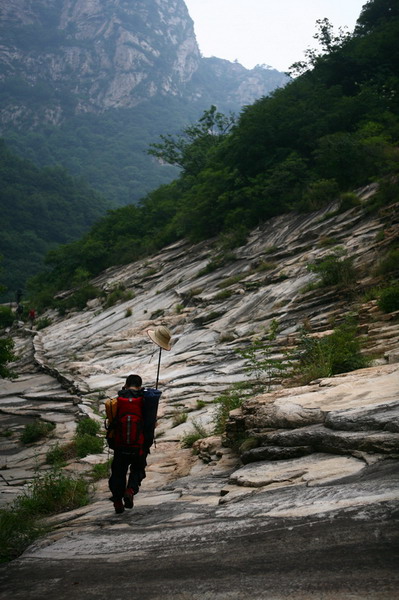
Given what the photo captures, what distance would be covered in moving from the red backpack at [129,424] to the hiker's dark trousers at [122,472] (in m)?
0.11

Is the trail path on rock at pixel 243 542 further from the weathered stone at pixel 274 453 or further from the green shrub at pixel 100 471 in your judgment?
the green shrub at pixel 100 471

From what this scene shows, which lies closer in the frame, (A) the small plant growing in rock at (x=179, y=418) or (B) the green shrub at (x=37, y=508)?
(B) the green shrub at (x=37, y=508)

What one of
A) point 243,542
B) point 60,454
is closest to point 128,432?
point 243,542

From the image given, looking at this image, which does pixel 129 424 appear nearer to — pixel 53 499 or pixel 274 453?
pixel 274 453

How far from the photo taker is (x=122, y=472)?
521 centimetres

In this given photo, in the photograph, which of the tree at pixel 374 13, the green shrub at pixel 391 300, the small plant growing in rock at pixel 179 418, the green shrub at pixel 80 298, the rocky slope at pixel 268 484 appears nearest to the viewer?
the rocky slope at pixel 268 484

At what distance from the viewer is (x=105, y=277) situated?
34.1 meters

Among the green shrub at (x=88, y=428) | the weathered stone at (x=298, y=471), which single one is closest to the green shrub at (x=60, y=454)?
the green shrub at (x=88, y=428)

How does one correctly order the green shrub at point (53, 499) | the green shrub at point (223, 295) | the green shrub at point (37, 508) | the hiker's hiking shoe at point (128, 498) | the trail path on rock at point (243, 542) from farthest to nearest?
the green shrub at point (223, 295)
the green shrub at point (53, 499)
the hiker's hiking shoe at point (128, 498)
the green shrub at point (37, 508)
the trail path on rock at point (243, 542)

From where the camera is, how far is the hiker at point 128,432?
506 cm

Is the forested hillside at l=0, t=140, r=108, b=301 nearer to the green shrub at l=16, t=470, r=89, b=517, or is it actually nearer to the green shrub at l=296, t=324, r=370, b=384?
the green shrub at l=296, t=324, r=370, b=384

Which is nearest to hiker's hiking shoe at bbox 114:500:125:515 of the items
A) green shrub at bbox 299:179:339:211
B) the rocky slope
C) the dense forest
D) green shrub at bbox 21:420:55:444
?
the rocky slope

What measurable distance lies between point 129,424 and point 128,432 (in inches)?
3.4

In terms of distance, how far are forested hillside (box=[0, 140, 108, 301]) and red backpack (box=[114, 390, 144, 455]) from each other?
61.1 m
